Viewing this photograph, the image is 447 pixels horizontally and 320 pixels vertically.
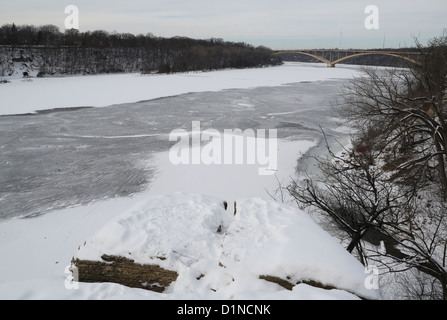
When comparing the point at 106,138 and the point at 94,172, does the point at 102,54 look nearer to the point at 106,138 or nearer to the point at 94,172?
the point at 106,138

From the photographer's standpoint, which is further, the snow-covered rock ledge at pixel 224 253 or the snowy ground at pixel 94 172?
the snowy ground at pixel 94 172

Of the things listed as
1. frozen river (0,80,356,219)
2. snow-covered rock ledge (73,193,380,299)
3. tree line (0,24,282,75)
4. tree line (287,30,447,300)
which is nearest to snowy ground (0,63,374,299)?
frozen river (0,80,356,219)

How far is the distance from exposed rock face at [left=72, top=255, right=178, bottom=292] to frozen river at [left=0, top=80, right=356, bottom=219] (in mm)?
4165

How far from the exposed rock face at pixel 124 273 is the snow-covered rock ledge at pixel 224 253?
0.02m

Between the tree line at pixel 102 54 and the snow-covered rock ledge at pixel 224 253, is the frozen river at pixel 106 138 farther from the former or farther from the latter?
the tree line at pixel 102 54

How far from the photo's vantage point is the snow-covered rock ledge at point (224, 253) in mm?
4086

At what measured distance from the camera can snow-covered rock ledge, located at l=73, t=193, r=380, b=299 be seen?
4.09m

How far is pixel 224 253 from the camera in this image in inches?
188

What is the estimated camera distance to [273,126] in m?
17.1

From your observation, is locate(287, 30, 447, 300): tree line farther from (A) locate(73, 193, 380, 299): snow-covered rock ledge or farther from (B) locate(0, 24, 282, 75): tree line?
(B) locate(0, 24, 282, 75): tree line

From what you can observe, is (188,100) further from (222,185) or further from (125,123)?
(222,185)

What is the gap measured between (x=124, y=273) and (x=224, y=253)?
1.62 m

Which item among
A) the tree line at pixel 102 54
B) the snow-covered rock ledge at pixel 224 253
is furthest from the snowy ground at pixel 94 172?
the tree line at pixel 102 54

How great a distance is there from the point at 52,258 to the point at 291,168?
8099 millimetres
